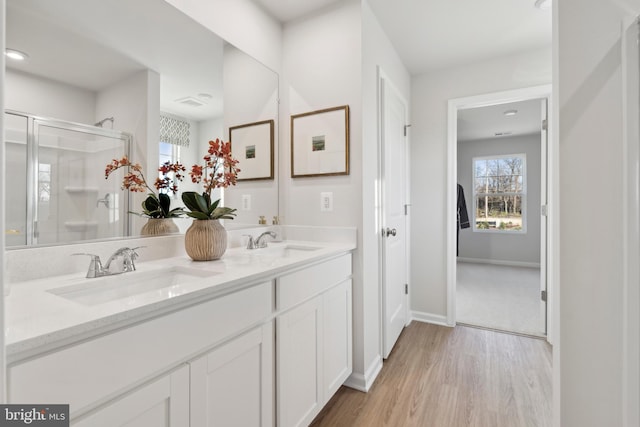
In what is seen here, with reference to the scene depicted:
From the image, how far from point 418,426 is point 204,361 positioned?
4.22 feet

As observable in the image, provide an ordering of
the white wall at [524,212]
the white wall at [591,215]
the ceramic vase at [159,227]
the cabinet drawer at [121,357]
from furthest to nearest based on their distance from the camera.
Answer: the white wall at [524,212]
the ceramic vase at [159,227]
the white wall at [591,215]
the cabinet drawer at [121,357]

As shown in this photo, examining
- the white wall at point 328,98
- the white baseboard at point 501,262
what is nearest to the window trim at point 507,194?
the white baseboard at point 501,262

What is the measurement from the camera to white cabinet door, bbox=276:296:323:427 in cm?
129

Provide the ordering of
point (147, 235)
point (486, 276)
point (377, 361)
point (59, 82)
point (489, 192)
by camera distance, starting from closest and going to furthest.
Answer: point (59, 82) → point (147, 235) → point (377, 361) → point (486, 276) → point (489, 192)

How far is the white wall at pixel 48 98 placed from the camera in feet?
3.27

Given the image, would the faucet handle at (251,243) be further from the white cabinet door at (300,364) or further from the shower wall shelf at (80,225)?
the shower wall shelf at (80,225)

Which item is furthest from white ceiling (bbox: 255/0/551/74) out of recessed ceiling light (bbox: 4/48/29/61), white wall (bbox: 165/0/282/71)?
recessed ceiling light (bbox: 4/48/29/61)

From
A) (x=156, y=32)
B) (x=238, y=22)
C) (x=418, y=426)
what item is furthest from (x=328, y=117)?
(x=418, y=426)

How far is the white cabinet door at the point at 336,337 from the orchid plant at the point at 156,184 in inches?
36.4

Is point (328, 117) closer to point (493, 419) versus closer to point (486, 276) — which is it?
point (493, 419)

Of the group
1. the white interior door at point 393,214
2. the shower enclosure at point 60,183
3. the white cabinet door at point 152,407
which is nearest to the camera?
the white cabinet door at point 152,407

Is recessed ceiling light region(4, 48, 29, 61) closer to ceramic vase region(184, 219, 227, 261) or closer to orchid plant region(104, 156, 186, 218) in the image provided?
orchid plant region(104, 156, 186, 218)

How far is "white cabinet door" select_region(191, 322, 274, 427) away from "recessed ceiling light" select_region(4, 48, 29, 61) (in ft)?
3.78

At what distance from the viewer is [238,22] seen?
1.84 meters
